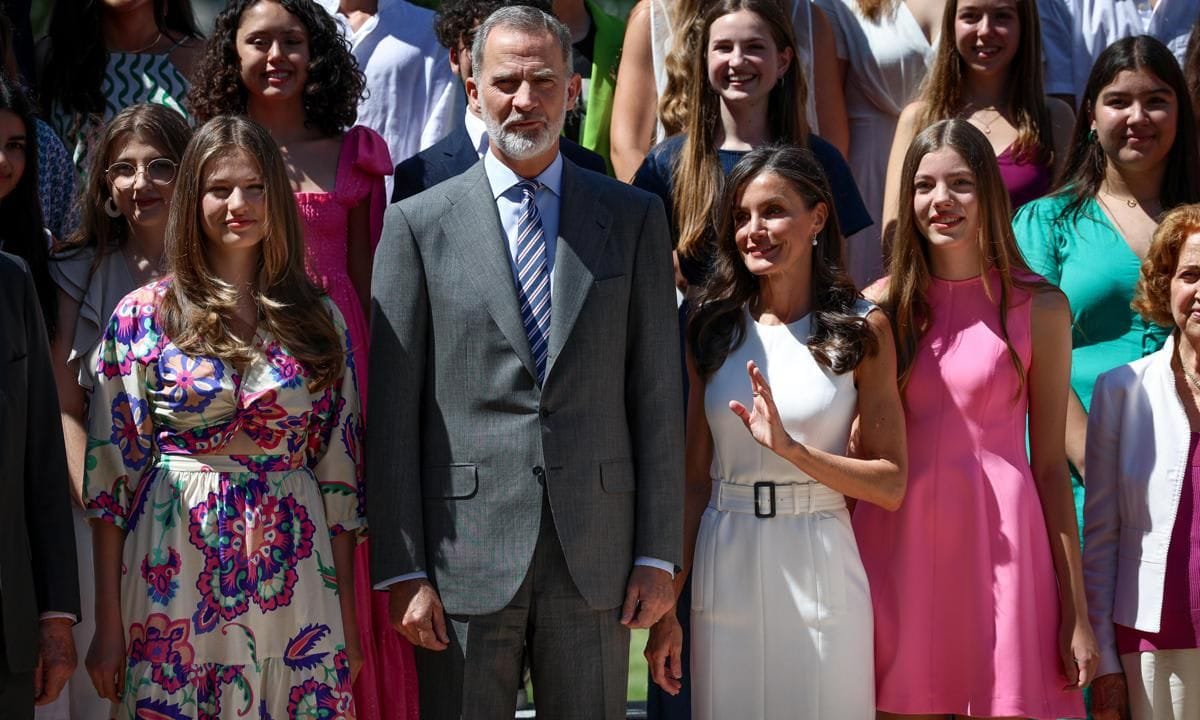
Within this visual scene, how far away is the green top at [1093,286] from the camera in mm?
4824

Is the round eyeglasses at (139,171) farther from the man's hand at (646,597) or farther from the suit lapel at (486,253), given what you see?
the man's hand at (646,597)

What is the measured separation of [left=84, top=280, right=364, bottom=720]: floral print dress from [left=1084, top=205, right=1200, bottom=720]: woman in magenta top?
80.0 inches

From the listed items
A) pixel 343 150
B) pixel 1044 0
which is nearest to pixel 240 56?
pixel 343 150

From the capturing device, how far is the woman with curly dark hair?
5363mm

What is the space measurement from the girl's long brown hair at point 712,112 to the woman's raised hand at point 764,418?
0.88m

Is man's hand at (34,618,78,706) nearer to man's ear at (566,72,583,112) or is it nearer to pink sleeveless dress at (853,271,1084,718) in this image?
man's ear at (566,72,583,112)

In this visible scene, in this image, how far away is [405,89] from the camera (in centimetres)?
554

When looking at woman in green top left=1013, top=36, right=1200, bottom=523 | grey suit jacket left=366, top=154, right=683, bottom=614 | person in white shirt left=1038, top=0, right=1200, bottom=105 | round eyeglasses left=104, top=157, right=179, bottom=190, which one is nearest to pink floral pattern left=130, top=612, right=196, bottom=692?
grey suit jacket left=366, top=154, right=683, bottom=614

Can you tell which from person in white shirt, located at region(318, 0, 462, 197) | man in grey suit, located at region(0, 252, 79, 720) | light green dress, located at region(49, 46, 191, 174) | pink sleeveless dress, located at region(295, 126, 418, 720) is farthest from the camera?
person in white shirt, located at region(318, 0, 462, 197)

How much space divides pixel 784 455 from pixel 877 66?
2291 mm

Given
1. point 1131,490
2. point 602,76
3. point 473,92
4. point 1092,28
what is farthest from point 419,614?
point 1092,28

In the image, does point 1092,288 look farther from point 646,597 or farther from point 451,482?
point 451,482

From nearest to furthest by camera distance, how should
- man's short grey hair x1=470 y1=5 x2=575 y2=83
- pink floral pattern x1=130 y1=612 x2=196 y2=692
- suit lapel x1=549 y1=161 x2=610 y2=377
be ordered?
pink floral pattern x1=130 y1=612 x2=196 y2=692 < suit lapel x1=549 y1=161 x2=610 y2=377 < man's short grey hair x1=470 y1=5 x2=575 y2=83

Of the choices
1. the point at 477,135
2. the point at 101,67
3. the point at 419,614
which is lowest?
the point at 419,614
